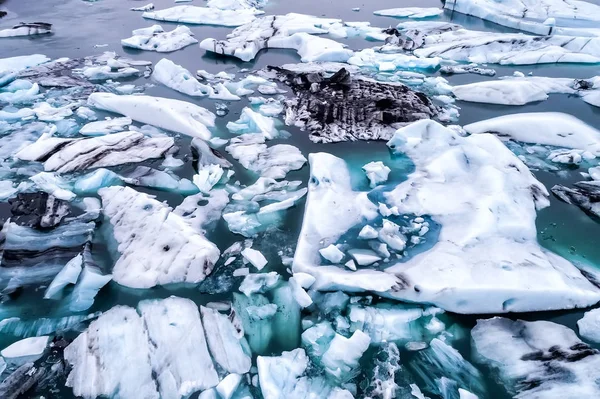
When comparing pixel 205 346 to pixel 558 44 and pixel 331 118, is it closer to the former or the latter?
pixel 331 118

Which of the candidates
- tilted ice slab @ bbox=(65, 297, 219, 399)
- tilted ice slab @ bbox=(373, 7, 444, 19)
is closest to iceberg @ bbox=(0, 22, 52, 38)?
tilted ice slab @ bbox=(373, 7, 444, 19)

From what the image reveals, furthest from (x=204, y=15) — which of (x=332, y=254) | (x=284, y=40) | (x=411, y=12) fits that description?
(x=332, y=254)

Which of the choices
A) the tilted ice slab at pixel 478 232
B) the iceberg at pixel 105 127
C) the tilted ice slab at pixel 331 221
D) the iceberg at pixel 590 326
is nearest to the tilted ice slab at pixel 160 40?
the iceberg at pixel 105 127

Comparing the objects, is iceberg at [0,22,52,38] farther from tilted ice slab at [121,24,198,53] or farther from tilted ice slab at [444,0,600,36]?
tilted ice slab at [444,0,600,36]

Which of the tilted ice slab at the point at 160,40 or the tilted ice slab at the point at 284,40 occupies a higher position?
the tilted ice slab at the point at 284,40

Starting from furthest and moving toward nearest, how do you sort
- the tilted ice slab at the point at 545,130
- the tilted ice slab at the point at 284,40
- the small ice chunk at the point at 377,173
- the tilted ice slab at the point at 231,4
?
the tilted ice slab at the point at 231,4
the tilted ice slab at the point at 284,40
the tilted ice slab at the point at 545,130
the small ice chunk at the point at 377,173

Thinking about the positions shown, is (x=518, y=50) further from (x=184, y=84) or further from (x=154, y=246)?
(x=154, y=246)

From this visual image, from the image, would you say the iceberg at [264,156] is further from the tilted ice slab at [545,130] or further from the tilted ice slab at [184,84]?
the tilted ice slab at [545,130]
